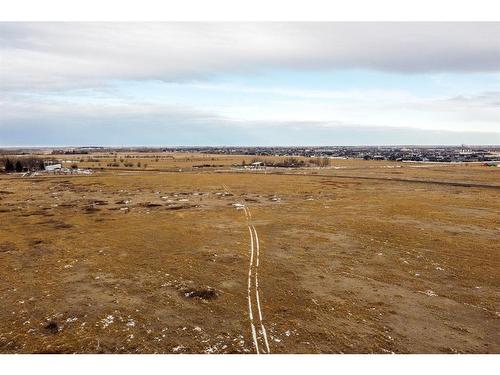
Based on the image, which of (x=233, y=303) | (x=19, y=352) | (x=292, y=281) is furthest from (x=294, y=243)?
(x=19, y=352)

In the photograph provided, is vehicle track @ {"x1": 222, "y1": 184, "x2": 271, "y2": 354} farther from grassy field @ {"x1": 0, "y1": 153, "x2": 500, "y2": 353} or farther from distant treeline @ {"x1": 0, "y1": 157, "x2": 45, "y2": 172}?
distant treeline @ {"x1": 0, "y1": 157, "x2": 45, "y2": 172}

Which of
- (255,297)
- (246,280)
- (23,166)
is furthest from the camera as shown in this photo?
(23,166)

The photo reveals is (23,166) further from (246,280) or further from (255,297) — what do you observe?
(255,297)

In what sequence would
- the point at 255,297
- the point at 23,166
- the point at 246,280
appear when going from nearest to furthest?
the point at 255,297, the point at 246,280, the point at 23,166

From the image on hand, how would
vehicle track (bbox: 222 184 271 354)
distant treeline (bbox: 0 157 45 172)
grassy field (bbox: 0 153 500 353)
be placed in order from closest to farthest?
vehicle track (bbox: 222 184 271 354)
grassy field (bbox: 0 153 500 353)
distant treeline (bbox: 0 157 45 172)

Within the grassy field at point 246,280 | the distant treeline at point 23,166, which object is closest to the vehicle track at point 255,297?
the grassy field at point 246,280

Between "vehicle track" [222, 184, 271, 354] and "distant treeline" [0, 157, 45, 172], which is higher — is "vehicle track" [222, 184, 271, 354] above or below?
below

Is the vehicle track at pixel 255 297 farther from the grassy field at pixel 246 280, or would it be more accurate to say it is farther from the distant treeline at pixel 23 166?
the distant treeline at pixel 23 166

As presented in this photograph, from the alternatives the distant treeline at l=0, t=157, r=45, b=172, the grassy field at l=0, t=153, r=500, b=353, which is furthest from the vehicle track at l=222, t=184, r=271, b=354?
the distant treeline at l=0, t=157, r=45, b=172

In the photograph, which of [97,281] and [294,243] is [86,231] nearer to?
[97,281]

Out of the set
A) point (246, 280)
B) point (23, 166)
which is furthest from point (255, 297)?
point (23, 166)
